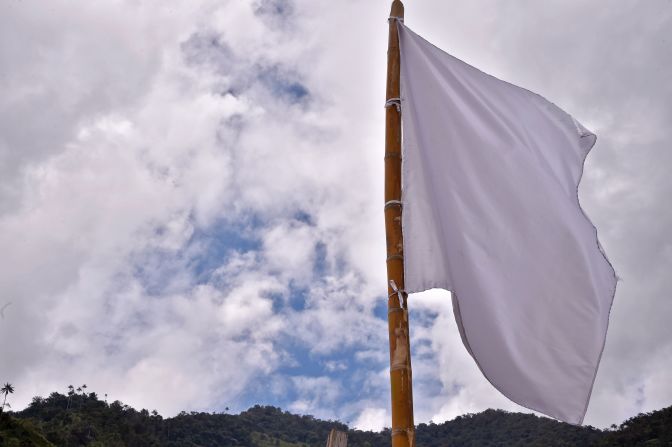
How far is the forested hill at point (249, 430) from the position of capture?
9381cm

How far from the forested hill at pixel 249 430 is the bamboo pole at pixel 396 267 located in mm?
63776

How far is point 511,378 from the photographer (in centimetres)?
431

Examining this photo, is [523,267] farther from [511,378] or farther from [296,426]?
[296,426]

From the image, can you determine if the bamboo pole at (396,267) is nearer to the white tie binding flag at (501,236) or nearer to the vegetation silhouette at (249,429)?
the white tie binding flag at (501,236)

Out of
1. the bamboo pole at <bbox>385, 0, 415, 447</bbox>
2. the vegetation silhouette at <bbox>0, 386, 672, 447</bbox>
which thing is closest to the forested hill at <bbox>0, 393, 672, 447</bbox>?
the vegetation silhouette at <bbox>0, 386, 672, 447</bbox>

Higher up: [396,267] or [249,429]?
[249,429]

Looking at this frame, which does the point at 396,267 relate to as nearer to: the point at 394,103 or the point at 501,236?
the point at 501,236

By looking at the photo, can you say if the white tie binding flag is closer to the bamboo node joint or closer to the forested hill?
the bamboo node joint

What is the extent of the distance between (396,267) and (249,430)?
6048 inches

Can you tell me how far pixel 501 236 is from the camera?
4574mm

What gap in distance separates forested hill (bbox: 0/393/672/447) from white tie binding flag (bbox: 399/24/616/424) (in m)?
63.8

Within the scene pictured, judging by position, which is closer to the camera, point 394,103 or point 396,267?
point 396,267

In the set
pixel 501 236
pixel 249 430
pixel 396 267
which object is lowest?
pixel 396 267

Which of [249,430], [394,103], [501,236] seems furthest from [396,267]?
[249,430]
